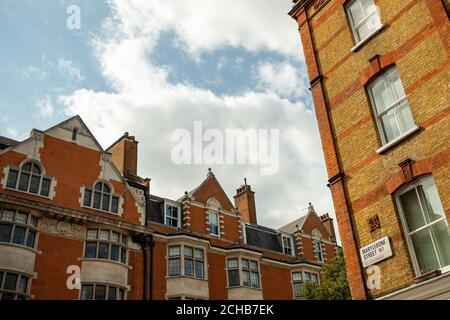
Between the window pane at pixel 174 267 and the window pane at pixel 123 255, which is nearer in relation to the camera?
the window pane at pixel 123 255

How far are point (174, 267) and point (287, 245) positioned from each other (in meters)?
11.3

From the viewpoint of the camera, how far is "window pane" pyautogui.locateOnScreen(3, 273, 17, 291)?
18.5 metres

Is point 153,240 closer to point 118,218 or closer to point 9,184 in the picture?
point 118,218

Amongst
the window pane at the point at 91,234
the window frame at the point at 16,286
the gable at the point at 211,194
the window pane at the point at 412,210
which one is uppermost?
the gable at the point at 211,194

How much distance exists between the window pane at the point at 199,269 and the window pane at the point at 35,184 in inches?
367

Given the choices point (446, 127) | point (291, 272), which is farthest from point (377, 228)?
point (291, 272)

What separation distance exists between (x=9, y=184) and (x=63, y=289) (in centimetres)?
522

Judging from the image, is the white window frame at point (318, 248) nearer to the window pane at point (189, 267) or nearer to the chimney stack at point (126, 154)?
the window pane at point (189, 267)

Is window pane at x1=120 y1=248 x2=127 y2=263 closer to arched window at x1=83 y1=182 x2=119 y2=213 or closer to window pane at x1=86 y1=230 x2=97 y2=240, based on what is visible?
window pane at x1=86 y1=230 x2=97 y2=240

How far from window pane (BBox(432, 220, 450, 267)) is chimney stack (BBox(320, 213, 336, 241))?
1084 inches

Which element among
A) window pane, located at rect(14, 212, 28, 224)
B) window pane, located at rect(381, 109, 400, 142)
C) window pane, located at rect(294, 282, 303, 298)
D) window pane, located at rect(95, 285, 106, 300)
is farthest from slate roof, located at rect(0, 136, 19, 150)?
window pane, located at rect(294, 282, 303, 298)

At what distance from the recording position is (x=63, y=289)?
786 inches

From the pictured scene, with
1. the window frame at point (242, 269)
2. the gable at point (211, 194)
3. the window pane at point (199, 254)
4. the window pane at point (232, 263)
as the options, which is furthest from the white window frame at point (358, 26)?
the window pane at point (232, 263)

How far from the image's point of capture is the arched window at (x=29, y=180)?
20.9m
